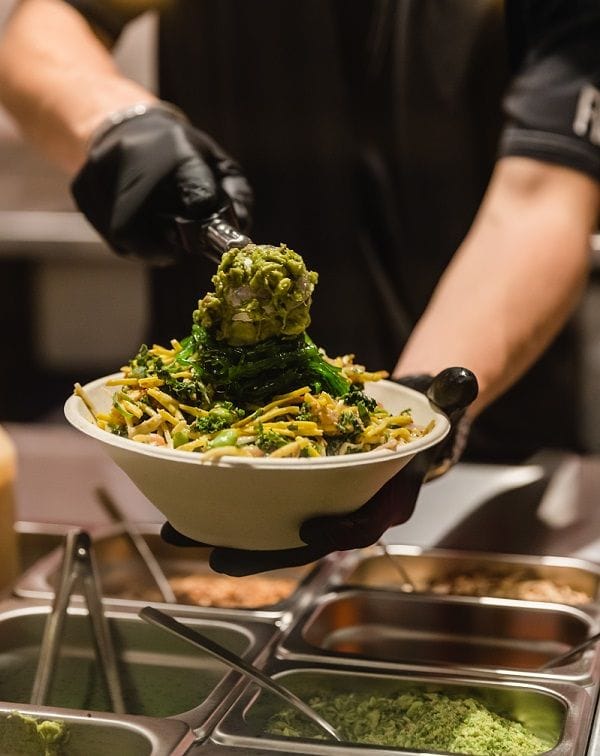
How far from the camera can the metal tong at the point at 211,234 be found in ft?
4.80

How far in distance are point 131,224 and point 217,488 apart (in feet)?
2.70

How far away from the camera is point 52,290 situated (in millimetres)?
5062

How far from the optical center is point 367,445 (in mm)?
1161

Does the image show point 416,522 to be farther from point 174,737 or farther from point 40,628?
point 174,737

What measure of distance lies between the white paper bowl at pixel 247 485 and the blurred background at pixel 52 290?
133 inches

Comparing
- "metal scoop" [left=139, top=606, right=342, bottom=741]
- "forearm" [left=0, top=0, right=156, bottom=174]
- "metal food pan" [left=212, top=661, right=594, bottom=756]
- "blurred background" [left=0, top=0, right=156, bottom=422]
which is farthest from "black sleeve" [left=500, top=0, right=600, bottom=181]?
"blurred background" [left=0, top=0, right=156, bottom=422]

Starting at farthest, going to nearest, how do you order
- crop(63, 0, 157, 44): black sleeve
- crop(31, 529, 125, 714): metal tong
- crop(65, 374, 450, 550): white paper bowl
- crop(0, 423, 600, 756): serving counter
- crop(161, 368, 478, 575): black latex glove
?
crop(63, 0, 157, 44): black sleeve
crop(31, 529, 125, 714): metal tong
crop(0, 423, 600, 756): serving counter
crop(161, 368, 478, 575): black latex glove
crop(65, 374, 450, 550): white paper bowl

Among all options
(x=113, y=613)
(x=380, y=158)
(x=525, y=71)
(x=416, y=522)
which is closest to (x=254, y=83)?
(x=380, y=158)

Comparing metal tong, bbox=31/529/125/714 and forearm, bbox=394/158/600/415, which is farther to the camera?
forearm, bbox=394/158/600/415

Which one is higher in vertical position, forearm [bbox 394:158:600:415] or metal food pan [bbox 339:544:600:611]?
forearm [bbox 394:158:600:415]

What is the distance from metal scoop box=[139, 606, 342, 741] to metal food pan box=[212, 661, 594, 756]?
1.4 inches

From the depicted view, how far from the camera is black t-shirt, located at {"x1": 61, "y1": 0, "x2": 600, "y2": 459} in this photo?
2514 millimetres

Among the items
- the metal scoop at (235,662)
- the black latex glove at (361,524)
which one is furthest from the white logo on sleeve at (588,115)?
A: the metal scoop at (235,662)

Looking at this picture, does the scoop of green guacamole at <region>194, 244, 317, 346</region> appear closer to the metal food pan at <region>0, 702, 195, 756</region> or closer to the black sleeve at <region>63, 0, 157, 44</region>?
Result: the metal food pan at <region>0, 702, 195, 756</region>
